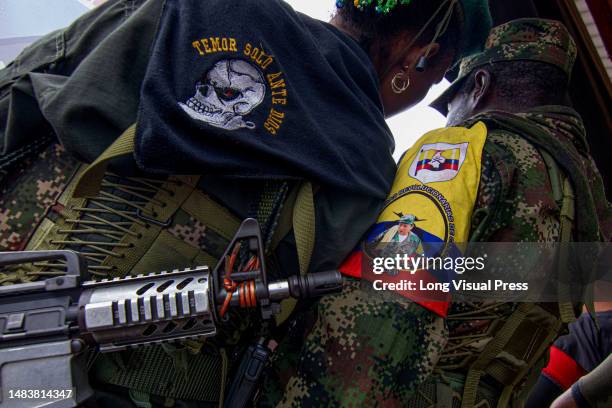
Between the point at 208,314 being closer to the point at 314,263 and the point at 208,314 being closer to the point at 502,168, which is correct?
the point at 314,263

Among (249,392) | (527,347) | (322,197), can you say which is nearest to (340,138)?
(322,197)

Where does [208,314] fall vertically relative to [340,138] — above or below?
below

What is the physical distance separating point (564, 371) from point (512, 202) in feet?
6.38

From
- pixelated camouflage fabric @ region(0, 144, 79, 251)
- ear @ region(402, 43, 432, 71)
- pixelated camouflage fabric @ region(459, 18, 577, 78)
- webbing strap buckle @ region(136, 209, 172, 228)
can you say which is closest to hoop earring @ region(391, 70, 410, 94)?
ear @ region(402, 43, 432, 71)

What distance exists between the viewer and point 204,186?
3.17ft

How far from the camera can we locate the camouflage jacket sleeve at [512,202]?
106 cm

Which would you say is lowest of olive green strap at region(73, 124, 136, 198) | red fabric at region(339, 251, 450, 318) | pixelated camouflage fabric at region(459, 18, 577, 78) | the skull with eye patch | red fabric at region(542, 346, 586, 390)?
red fabric at region(542, 346, 586, 390)

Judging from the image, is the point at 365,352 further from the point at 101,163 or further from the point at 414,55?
the point at 414,55

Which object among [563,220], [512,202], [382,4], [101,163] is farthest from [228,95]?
[563,220]

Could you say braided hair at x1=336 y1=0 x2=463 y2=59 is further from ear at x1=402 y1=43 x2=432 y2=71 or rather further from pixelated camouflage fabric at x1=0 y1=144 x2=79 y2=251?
pixelated camouflage fabric at x1=0 y1=144 x2=79 y2=251

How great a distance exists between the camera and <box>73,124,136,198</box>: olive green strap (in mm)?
825

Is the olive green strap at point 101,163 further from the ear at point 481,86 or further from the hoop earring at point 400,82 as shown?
the ear at point 481,86

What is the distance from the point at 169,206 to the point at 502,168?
79 cm

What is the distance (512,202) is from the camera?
1.09 meters
